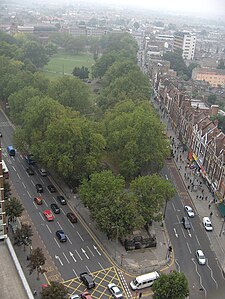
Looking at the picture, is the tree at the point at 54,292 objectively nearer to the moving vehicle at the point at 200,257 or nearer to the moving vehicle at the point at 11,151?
the moving vehicle at the point at 200,257

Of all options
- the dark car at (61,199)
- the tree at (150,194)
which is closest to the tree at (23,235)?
the dark car at (61,199)

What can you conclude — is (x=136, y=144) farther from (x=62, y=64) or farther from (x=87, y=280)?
(x=62, y=64)

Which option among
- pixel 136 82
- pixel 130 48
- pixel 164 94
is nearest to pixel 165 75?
pixel 164 94

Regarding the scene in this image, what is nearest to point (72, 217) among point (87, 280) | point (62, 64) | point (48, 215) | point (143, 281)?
point (48, 215)

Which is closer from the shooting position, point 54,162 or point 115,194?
point 115,194

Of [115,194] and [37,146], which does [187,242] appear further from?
[37,146]

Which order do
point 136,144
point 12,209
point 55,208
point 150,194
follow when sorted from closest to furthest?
point 12,209 → point 150,194 → point 55,208 → point 136,144
